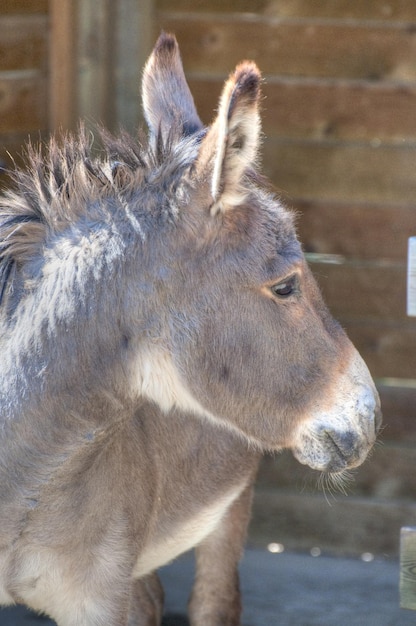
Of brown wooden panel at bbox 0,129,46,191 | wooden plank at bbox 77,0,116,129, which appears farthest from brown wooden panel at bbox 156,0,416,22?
brown wooden panel at bbox 0,129,46,191

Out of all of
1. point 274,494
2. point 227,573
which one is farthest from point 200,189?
point 274,494

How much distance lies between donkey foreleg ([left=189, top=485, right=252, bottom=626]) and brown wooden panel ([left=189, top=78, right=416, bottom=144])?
5.62ft

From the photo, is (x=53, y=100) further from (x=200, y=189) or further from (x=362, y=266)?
(x=200, y=189)

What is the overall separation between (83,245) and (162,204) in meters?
0.21

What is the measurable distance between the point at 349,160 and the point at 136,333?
7.50ft

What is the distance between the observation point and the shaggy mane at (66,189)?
2.51 meters

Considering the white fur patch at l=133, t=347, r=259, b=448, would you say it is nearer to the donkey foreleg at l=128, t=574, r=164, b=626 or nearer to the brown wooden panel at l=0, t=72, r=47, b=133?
the donkey foreleg at l=128, t=574, r=164, b=626

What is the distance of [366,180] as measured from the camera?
447 cm

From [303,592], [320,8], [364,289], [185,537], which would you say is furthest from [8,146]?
[303,592]

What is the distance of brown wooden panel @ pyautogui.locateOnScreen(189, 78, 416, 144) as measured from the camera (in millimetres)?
4371

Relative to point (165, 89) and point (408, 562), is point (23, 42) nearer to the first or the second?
point (165, 89)

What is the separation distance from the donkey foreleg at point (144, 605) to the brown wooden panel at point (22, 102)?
5.91 ft

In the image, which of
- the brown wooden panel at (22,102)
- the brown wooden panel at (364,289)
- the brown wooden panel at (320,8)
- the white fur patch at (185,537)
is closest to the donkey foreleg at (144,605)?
the white fur patch at (185,537)

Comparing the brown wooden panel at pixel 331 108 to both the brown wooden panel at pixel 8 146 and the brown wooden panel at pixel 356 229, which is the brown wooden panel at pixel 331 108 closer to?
the brown wooden panel at pixel 356 229
